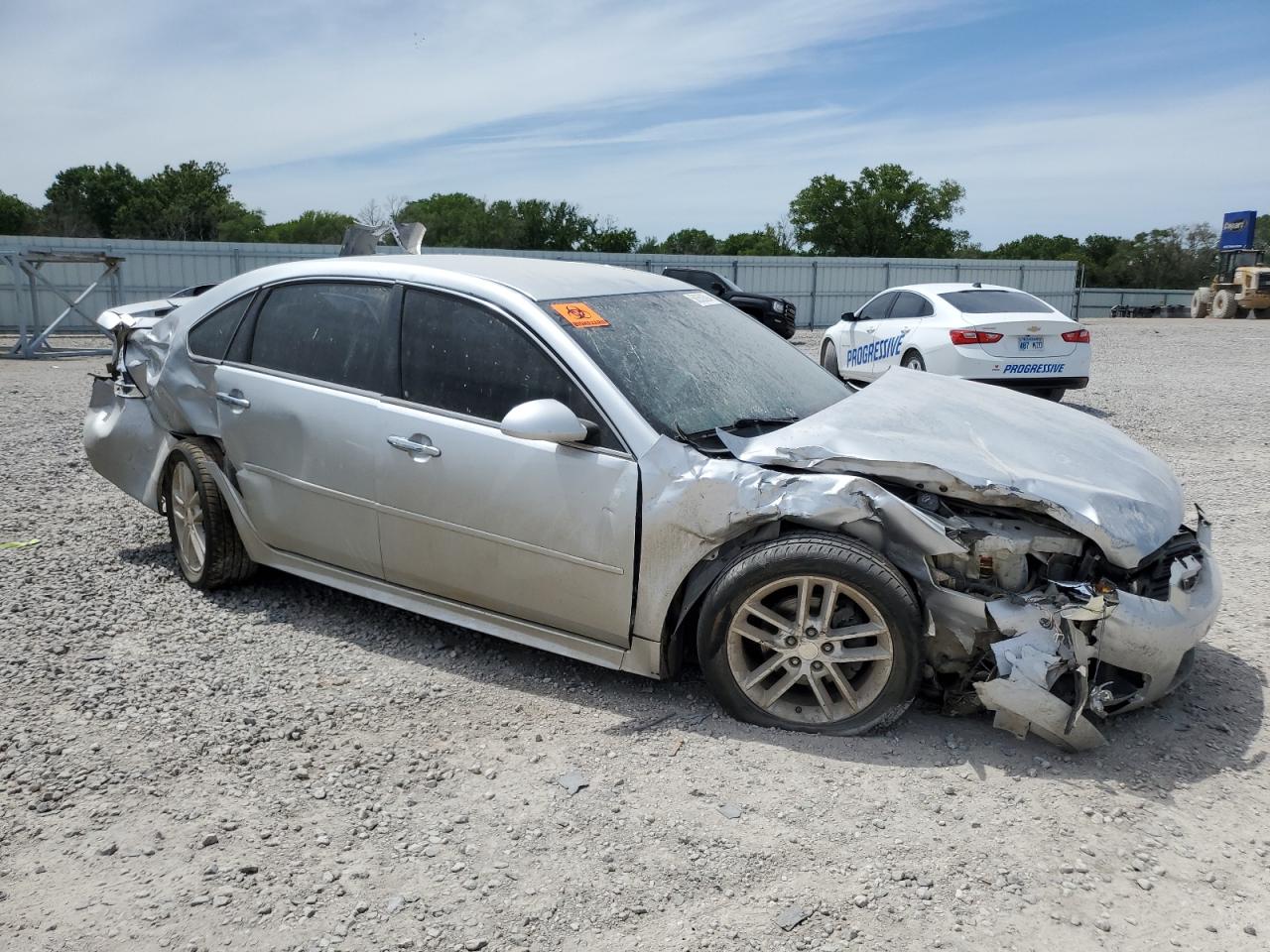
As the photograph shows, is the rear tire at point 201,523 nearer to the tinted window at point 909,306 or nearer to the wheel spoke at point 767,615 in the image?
the wheel spoke at point 767,615

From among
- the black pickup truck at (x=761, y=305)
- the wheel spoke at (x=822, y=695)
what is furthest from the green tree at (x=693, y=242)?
the wheel spoke at (x=822, y=695)

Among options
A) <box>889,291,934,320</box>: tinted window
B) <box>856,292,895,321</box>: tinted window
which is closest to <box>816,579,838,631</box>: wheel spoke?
<box>889,291,934,320</box>: tinted window

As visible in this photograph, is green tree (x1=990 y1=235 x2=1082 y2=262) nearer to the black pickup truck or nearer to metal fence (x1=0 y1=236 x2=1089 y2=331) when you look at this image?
metal fence (x1=0 y1=236 x2=1089 y2=331)

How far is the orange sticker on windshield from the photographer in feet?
13.0

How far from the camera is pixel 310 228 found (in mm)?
60781

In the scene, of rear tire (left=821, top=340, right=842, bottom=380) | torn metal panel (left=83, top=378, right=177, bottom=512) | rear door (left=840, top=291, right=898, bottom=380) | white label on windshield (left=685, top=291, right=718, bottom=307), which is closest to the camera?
white label on windshield (left=685, top=291, right=718, bottom=307)

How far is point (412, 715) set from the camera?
380cm

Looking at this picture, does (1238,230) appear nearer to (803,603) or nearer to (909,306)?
(909,306)

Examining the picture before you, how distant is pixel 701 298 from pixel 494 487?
5.14 feet

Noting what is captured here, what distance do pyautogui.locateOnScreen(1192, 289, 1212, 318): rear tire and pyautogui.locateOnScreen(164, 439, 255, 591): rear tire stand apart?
4318cm

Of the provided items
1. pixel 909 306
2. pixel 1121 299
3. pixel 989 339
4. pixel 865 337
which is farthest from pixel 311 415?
pixel 1121 299

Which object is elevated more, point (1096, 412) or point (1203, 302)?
point (1203, 302)

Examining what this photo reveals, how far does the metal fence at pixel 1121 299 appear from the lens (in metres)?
50.2

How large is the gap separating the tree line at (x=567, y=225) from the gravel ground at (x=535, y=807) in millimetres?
47260
